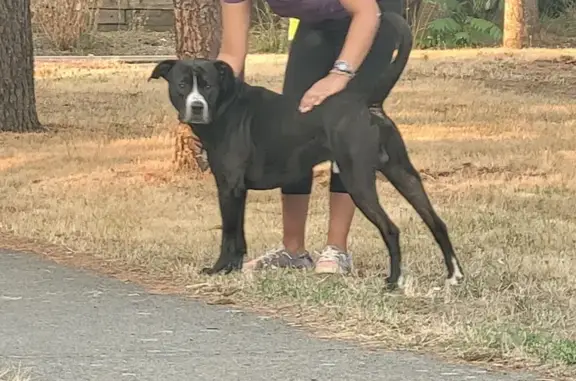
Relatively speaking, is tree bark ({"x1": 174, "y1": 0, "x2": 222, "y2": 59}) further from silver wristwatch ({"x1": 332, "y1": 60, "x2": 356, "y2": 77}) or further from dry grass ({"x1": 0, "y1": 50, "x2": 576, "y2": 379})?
silver wristwatch ({"x1": 332, "y1": 60, "x2": 356, "y2": 77})

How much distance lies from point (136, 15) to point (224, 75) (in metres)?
20.5

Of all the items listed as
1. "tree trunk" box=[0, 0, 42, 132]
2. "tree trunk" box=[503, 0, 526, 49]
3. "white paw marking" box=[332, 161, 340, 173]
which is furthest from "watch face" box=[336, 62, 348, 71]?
"tree trunk" box=[503, 0, 526, 49]

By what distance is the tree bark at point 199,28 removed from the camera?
927 centimetres

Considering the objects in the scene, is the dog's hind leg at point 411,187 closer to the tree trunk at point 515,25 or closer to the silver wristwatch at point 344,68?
the silver wristwatch at point 344,68

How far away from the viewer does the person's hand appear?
5.47m

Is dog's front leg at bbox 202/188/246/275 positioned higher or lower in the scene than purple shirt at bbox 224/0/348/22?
lower

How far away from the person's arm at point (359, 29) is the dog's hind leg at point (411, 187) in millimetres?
371

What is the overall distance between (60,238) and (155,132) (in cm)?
476

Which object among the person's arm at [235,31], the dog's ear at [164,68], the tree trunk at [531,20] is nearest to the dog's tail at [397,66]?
the person's arm at [235,31]

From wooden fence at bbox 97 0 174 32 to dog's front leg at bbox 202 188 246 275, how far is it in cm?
1973

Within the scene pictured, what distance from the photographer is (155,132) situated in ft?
38.6

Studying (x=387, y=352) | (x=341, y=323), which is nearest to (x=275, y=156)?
(x=341, y=323)

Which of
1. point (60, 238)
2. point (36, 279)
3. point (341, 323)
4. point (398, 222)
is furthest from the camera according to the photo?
point (398, 222)

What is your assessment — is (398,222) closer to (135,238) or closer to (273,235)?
(273,235)
